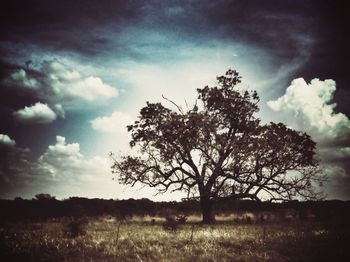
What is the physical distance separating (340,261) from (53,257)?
927 centimetres

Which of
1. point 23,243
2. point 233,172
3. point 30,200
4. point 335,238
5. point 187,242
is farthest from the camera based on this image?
point 30,200

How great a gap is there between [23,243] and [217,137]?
50.1 feet

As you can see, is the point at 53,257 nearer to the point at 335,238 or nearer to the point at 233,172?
the point at 335,238

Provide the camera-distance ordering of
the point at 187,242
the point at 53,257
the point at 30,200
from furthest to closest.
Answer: the point at 30,200, the point at 187,242, the point at 53,257

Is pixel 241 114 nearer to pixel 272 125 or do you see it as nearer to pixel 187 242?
pixel 272 125

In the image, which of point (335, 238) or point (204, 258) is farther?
point (335, 238)

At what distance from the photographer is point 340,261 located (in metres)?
8.38

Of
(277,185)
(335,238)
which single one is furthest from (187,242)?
(277,185)

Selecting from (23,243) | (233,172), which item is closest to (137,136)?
(233,172)

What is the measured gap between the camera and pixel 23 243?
32.3 ft

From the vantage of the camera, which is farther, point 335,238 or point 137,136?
point 137,136

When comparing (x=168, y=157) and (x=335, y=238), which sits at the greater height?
(x=168, y=157)

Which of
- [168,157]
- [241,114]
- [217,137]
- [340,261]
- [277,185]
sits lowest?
[340,261]

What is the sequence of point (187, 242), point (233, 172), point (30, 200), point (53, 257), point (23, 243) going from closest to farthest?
point (53, 257) → point (23, 243) → point (187, 242) → point (233, 172) → point (30, 200)
